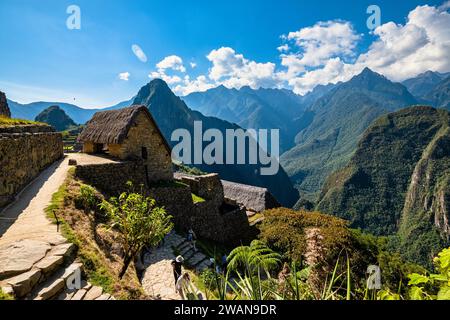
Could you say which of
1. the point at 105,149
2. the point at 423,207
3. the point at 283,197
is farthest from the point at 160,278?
the point at 283,197

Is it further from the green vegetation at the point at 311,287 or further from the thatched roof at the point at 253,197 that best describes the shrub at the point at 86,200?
the thatched roof at the point at 253,197

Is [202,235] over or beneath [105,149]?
beneath

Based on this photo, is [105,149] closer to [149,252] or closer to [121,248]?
[149,252]

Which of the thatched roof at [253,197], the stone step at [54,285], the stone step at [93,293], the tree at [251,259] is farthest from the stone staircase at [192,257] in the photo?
the thatched roof at [253,197]

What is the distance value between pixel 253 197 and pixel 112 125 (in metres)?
18.9

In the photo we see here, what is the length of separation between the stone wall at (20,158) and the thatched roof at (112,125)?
9.96 ft

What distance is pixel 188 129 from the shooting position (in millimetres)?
168875

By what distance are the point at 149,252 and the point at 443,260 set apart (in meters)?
12.1

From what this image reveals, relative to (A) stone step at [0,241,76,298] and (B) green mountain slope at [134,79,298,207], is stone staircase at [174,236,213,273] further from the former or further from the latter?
(B) green mountain slope at [134,79,298,207]

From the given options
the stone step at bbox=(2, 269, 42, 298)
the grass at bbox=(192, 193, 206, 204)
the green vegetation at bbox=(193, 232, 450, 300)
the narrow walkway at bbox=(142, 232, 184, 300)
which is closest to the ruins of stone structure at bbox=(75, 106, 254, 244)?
the grass at bbox=(192, 193, 206, 204)

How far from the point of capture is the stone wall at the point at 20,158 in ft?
32.0

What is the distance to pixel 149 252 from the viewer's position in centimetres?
1257

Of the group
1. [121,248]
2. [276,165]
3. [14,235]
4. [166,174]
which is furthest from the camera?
[276,165]
